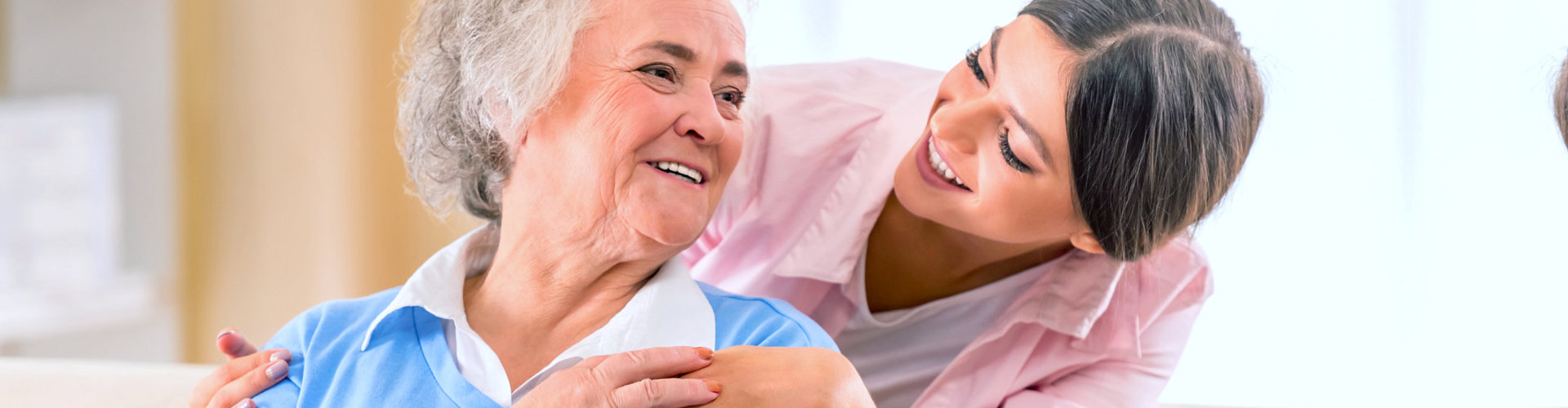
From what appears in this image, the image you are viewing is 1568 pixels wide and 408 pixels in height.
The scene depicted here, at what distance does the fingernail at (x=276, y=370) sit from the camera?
1.30 m

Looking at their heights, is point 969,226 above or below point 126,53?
above

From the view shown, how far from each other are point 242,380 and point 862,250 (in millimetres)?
869

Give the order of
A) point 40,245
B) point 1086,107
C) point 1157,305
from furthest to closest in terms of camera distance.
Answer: point 40,245 → point 1157,305 → point 1086,107

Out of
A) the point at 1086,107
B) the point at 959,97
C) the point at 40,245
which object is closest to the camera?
the point at 1086,107

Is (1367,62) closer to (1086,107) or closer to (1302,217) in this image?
(1302,217)

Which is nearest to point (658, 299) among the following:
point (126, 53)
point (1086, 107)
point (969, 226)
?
point (969, 226)

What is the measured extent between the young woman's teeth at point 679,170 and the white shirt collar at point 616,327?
0.13 meters

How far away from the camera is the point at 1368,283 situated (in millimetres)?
2615

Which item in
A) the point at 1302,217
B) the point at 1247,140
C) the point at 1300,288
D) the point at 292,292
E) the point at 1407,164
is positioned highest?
the point at 1247,140

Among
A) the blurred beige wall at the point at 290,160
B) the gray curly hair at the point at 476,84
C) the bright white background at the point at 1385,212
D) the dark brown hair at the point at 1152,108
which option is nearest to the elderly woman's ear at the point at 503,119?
the gray curly hair at the point at 476,84

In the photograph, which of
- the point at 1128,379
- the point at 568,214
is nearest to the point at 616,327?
the point at 568,214

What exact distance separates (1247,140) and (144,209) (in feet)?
11.2

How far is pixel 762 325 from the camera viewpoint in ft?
4.07

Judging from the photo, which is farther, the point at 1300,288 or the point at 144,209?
the point at 144,209
